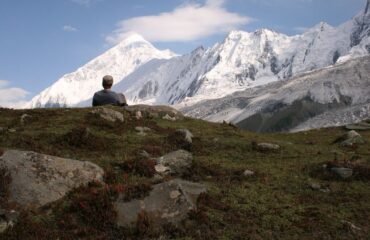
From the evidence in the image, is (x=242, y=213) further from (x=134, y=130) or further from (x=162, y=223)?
(x=134, y=130)

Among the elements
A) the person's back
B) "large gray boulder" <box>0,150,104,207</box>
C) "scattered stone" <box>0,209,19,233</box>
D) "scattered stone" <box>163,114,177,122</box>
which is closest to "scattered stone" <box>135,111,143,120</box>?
the person's back

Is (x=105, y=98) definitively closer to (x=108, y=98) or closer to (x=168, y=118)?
(x=108, y=98)

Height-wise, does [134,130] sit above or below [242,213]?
above

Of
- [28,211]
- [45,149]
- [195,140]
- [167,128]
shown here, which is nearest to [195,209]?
[28,211]

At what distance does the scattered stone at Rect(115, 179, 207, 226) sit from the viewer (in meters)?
15.3

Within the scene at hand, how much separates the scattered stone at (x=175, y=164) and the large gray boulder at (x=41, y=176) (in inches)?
134

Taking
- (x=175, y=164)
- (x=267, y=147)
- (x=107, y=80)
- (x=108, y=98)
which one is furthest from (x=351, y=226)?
(x=108, y=98)

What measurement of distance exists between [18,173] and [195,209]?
614 centimetres

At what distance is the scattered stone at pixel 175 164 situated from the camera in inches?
864

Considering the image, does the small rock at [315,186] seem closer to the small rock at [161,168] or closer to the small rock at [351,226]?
the small rock at [351,226]

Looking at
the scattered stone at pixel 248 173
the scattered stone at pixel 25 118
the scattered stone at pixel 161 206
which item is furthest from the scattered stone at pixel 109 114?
the scattered stone at pixel 161 206

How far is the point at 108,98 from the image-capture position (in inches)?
1405

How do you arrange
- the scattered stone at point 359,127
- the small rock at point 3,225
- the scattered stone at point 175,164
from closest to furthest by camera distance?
the small rock at point 3,225
the scattered stone at point 175,164
the scattered stone at point 359,127

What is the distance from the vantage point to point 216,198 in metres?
17.9
